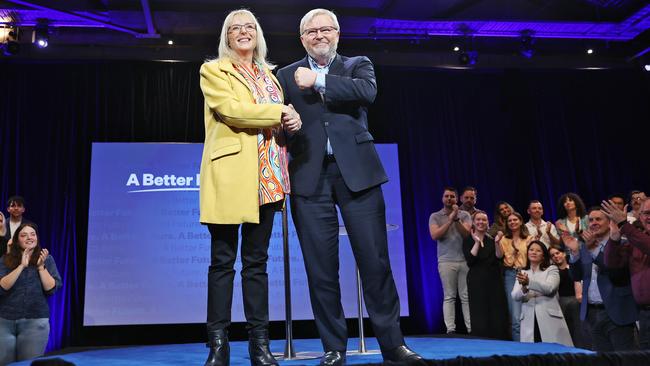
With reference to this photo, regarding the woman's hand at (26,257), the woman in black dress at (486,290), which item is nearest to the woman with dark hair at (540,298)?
the woman in black dress at (486,290)

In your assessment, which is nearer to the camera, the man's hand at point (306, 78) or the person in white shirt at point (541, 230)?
the man's hand at point (306, 78)

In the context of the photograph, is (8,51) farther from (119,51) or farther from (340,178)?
(340,178)

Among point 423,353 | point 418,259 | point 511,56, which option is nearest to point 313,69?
point 423,353

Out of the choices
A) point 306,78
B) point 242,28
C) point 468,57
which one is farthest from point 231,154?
point 468,57

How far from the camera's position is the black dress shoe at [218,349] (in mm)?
2084

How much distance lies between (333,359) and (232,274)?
47 centimetres

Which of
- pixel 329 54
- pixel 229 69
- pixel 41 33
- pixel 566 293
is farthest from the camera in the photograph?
pixel 41 33

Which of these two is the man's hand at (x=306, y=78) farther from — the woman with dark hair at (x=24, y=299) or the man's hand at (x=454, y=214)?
the man's hand at (x=454, y=214)

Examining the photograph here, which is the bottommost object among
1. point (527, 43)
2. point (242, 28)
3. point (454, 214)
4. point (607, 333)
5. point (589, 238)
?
point (607, 333)

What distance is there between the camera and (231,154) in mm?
2150

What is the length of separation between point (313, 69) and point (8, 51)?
533 centimetres

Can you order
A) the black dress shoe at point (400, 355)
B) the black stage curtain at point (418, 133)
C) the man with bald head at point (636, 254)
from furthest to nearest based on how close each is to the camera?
the black stage curtain at point (418, 133) → the man with bald head at point (636, 254) → the black dress shoe at point (400, 355)

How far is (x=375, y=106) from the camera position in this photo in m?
7.62

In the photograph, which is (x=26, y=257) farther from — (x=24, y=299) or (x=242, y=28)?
(x=242, y=28)
